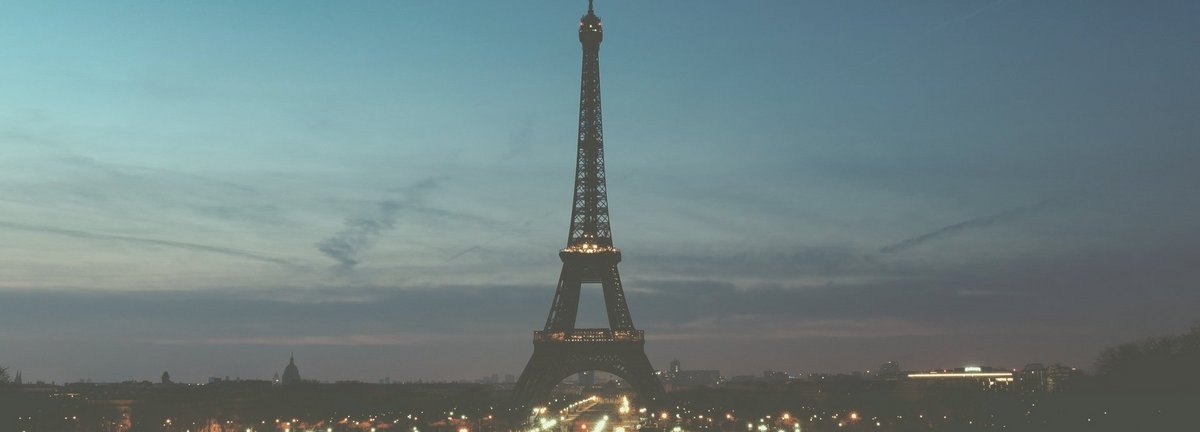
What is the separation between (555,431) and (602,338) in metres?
12.5

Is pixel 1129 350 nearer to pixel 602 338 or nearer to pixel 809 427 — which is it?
pixel 809 427

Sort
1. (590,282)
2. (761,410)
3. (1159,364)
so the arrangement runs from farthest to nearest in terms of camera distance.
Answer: (761,410), (590,282), (1159,364)

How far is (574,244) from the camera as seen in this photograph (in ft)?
456

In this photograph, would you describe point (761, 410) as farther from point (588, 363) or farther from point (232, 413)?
point (232, 413)

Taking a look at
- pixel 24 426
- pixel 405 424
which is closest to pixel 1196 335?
pixel 405 424

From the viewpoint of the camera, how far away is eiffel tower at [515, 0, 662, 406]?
450 feet

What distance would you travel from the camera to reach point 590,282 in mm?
140375

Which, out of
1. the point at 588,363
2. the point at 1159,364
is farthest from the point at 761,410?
the point at 1159,364

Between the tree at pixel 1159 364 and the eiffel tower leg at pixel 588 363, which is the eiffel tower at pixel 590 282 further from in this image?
the tree at pixel 1159 364

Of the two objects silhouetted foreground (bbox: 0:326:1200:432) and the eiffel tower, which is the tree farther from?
the eiffel tower

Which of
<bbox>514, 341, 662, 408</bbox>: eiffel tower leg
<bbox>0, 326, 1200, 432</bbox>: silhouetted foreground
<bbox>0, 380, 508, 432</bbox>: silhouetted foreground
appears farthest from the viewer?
<bbox>514, 341, 662, 408</bbox>: eiffel tower leg

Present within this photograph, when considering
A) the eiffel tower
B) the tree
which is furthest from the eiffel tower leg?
the tree

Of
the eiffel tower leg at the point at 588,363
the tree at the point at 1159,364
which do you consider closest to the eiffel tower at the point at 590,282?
the eiffel tower leg at the point at 588,363

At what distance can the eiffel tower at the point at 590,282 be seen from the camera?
137250 mm
